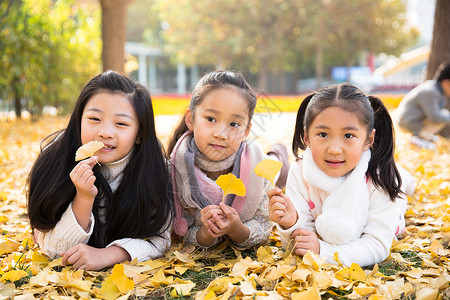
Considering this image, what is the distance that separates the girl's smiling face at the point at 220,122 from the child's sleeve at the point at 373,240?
0.65 meters

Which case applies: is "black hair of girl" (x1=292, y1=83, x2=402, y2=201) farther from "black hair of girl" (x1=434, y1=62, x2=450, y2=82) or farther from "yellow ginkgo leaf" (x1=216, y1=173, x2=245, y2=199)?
"black hair of girl" (x1=434, y1=62, x2=450, y2=82)

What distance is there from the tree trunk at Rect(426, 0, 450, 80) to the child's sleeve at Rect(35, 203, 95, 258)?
553 cm

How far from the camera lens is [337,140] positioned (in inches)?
81.7

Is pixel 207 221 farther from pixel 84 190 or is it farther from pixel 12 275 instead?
pixel 12 275

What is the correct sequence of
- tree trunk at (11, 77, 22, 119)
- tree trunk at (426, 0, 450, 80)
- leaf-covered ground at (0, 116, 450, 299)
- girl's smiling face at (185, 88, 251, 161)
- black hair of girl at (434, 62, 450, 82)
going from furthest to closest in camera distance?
Result: 1. tree trunk at (11, 77, 22, 119)
2. tree trunk at (426, 0, 450, 80)
3. black hair of girl at (434, 62, 450, 82)
4. girl's smiling face at (185, 88, 251, 161)
5. leaf-covered ground at (0, 116, 450, 299)

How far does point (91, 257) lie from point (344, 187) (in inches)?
46.7

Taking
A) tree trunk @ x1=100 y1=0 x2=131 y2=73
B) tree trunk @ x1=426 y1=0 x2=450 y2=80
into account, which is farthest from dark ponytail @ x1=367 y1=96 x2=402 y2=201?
tree trunk @ x1=100 y1=0 x2=131 y2=73

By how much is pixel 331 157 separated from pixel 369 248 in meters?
0.44

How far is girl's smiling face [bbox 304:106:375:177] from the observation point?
2066 millimetres

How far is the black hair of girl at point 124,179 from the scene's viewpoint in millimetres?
2182

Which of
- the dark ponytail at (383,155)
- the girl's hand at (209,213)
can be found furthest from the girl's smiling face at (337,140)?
the girl's hand at (209,213)

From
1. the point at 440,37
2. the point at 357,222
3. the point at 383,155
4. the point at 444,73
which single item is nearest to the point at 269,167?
the point at 357,222

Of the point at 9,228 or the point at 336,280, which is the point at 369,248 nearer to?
the point at 336,280

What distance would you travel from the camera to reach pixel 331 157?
6.85 feet
